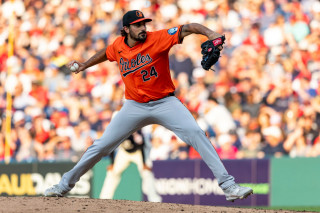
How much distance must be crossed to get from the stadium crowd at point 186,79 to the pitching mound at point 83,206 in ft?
13.0

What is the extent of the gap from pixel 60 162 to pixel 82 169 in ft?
12.8

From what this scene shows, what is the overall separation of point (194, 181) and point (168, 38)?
5085 mm

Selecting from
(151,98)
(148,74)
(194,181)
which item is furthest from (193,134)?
(194,181)

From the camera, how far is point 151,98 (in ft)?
19.8

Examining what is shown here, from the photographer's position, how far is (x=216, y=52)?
550 centimetres

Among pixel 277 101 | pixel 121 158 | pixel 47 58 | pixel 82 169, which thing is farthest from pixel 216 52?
pixel 47 58

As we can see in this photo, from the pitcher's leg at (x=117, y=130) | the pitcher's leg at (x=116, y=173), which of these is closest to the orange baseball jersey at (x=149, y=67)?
the pitcher's leg at (x=117, y=130)

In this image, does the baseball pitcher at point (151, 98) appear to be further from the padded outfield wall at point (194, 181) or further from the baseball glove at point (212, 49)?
the padded outfield wall at point (194, 181)

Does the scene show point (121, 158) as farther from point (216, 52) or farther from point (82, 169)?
point (216, 52)

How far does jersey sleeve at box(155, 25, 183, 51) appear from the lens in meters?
5.84

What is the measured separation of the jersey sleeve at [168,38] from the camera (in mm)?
5844

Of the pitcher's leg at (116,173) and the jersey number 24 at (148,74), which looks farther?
the pitcher's leg at (116,173)

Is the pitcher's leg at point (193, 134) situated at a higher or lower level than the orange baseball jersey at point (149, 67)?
lower

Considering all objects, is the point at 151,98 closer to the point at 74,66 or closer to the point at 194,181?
the point at 74,66
